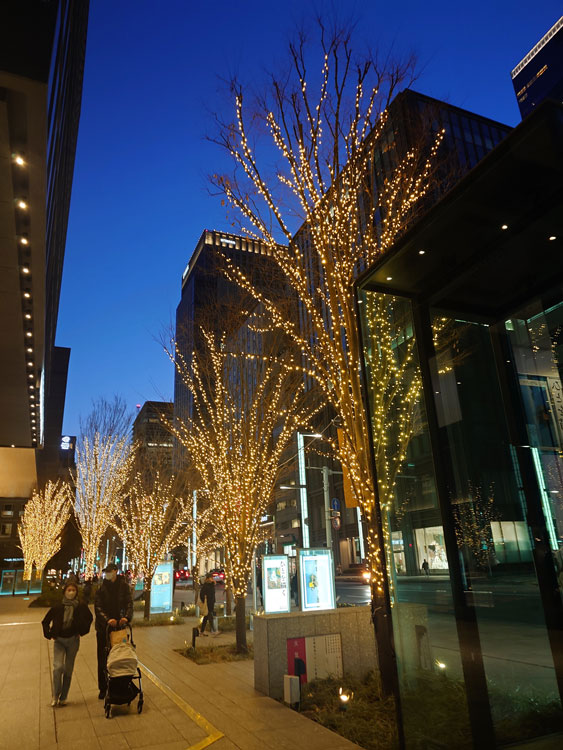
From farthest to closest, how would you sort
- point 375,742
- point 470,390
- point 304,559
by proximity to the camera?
point 304,559 < point 375,742 < point 470,390

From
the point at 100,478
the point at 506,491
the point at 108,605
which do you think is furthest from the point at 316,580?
the point at 100,478

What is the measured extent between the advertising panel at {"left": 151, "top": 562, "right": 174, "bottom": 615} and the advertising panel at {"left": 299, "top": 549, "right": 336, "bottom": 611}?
9.08 m

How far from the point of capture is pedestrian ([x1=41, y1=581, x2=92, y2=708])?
21.6ft

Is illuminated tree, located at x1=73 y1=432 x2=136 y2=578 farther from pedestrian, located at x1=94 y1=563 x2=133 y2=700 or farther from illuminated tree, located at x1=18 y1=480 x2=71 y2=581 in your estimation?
pedestrian, located at x1=94 y1=563 x2=133 y2=700

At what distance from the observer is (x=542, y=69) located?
97.8m

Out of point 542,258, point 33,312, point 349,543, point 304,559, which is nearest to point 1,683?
point 304,559

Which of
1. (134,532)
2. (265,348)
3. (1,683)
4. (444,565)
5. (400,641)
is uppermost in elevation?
(265,348)

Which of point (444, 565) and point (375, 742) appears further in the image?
point (375, 742)

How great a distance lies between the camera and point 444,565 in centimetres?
407

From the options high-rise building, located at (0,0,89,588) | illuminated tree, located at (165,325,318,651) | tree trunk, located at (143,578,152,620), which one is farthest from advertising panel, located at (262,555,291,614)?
high-rise building, located at (0,0,89,588)

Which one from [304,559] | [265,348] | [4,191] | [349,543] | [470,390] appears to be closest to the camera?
[470,390]

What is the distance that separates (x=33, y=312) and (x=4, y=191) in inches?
168

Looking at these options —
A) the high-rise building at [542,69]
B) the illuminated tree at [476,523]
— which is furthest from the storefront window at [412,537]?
the high-rise building at [542,69]

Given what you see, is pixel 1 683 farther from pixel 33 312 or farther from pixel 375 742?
pixel 33 312
